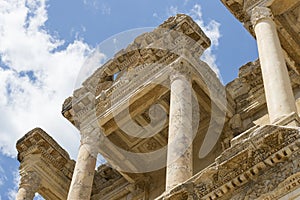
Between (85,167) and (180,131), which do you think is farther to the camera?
(85,167)

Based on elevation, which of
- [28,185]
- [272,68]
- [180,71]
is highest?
[28,185]

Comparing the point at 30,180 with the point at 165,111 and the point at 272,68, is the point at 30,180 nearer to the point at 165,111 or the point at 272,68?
the point at 165,111

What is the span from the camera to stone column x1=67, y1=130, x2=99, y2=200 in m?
16.0

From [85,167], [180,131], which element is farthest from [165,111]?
[180,131]

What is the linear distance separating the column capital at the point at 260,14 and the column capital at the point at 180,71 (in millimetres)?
2714

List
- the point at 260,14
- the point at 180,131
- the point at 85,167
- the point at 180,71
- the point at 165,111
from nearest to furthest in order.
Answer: the point at 180,131 → the point at 260,14 → the point at 180,71 → the point at 85,167 → the point at 165,111

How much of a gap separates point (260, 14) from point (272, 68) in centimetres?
212

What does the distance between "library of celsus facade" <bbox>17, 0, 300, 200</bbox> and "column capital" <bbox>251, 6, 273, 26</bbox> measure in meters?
0.02

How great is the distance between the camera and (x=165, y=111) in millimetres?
19125

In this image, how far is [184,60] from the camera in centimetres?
1689

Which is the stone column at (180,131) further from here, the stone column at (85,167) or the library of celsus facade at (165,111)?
the stone column at (85,167)

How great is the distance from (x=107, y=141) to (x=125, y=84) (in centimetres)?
214

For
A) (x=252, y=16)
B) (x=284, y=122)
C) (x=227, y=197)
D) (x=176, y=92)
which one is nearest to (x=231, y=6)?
(x=252, y=16)

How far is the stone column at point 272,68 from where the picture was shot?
39.2 feet
